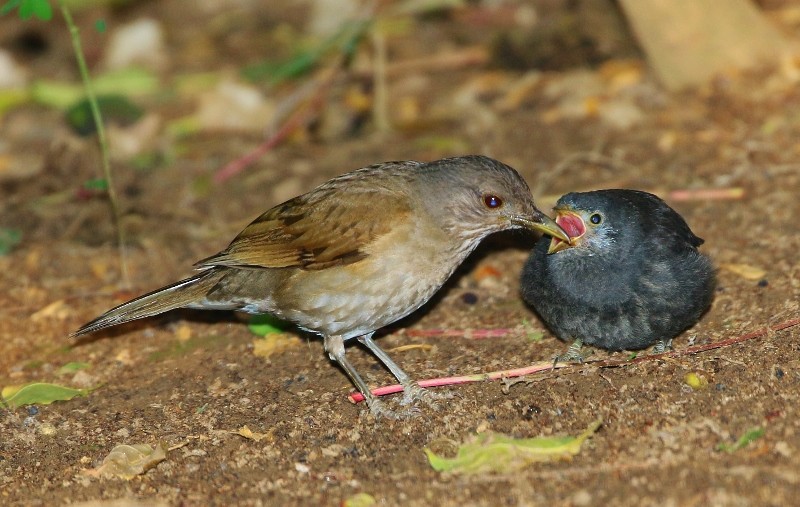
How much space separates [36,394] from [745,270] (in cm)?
427

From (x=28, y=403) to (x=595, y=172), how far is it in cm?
441

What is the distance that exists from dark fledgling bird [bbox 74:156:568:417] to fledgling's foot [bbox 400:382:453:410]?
1 cm

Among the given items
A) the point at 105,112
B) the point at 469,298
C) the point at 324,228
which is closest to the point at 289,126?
the point at 105,112

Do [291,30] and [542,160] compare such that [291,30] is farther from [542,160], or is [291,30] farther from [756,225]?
[756,225]

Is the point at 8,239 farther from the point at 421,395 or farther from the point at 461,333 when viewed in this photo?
the point at 421,395

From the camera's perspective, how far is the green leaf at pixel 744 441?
4535mm

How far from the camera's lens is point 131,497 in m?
4.77

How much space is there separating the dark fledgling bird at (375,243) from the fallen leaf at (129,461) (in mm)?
1116

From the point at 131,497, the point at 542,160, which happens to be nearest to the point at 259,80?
the point at 542,160

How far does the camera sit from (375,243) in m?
5.53

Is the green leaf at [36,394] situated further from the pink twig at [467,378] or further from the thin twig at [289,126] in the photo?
the thin twig at [289,126]

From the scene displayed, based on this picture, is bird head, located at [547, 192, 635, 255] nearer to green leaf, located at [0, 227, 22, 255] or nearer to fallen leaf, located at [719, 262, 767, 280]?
fallen leaf, located at [719, 262, 767, 280]

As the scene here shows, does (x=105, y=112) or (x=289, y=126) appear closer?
(x=289, y=126)

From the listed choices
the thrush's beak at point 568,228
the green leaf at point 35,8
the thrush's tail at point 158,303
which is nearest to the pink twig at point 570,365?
the thrush's beak at point 568,228
